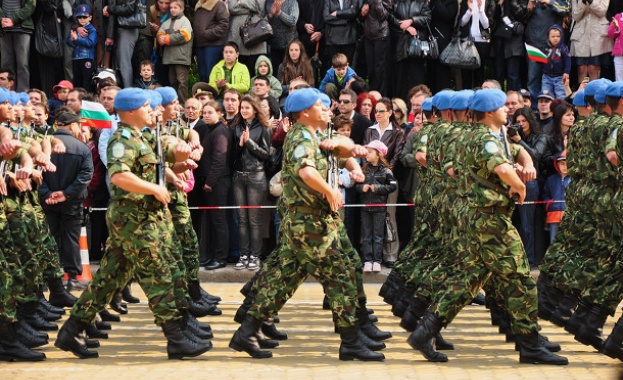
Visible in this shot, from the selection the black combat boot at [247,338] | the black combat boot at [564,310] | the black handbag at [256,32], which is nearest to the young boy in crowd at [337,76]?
the black handbag at [256,32]

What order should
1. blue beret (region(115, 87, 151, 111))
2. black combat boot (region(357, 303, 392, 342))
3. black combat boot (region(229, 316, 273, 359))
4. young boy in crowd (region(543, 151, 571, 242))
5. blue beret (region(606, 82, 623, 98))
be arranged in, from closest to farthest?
blue beret (region(115, 87, 151, 111)) < black combat boot (region(229, 316, 273, 359)) < black combat boot (region(357, 303, 392, 342)) < blue beret (region(606, 82, 623, 98)) < young boy in crowd (region(543, 151, 571, 242))

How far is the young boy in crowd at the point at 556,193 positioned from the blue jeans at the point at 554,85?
120 inches

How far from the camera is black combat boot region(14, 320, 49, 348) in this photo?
1146cm

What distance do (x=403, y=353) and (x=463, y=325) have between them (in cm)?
184

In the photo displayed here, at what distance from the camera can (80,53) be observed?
20297 mm

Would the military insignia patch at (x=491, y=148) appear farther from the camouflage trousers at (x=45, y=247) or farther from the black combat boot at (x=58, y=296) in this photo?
the black combat boot at (x=58, y=296)

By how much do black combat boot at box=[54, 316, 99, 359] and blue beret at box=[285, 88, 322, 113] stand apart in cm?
244

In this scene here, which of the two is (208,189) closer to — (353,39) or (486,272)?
(353,39)

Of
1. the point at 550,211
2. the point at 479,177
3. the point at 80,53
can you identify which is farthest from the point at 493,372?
the point at 80,53

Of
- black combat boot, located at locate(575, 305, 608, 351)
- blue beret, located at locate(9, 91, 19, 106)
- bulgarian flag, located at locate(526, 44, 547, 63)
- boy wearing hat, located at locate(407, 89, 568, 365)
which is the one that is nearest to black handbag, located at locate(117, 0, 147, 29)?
bulgarian flag, located at locate(526, 44, 547, 63)

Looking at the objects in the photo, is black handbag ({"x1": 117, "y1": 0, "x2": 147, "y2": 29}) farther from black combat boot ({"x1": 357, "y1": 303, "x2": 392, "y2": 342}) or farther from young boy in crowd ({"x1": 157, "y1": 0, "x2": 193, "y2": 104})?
black combat boot ({"x1": 357, "y1": 303, "x2": 392, "y2": 342})

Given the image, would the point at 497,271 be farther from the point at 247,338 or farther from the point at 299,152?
the point at 247,338

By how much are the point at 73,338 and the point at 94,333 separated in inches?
44.7

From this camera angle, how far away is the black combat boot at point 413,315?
41.1ft
